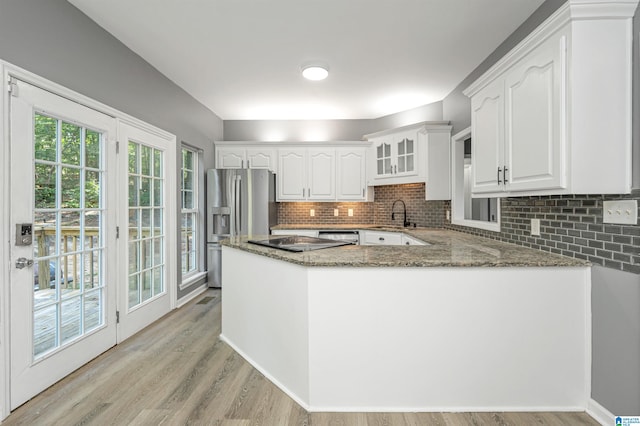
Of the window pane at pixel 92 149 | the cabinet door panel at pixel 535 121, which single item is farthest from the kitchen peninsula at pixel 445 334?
the window pane at pixel 92 149

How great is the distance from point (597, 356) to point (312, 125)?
439 cm

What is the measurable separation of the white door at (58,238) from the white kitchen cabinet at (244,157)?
224 cm

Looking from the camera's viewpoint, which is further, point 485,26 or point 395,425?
point 485,26

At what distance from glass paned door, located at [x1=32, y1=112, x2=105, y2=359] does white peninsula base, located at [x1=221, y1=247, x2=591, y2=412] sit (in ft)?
5.46

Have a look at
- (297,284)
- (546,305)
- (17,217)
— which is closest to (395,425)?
(297,284)

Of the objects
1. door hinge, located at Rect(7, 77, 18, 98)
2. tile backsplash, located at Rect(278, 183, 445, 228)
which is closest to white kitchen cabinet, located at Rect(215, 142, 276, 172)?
tile backsplash, located at Rect(278, 183, 445, 228)

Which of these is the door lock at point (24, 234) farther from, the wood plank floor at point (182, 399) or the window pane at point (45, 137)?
the wood plank floor at point (182, 399)

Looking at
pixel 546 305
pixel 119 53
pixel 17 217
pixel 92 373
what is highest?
pixel 119 53

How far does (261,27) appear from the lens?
2.54m

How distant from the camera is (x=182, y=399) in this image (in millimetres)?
2002

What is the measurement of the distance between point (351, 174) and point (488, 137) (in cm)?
279

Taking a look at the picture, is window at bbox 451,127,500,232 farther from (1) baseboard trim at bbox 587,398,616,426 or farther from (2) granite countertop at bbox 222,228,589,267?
(1) baseboard trim at bbox 587,398,616,426

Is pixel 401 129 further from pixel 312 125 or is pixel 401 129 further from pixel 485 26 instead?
pixel 485 26

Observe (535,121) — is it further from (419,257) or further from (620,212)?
(419,257)
